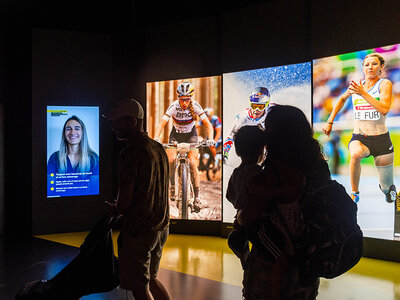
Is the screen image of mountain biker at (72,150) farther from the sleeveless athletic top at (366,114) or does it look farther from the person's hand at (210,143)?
the sleeveless athletic top at (366,114)

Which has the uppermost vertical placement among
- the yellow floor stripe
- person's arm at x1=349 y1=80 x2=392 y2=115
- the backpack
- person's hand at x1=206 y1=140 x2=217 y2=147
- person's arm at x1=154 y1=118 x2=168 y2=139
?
person's arm at x1=349 y1=80 x2=392 y2=115

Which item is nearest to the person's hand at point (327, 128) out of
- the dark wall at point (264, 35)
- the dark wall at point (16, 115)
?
the dark wall at point (264, 35)

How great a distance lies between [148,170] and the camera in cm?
271

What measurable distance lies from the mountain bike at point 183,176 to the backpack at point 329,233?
5.28 m

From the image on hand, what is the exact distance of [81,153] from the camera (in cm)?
731

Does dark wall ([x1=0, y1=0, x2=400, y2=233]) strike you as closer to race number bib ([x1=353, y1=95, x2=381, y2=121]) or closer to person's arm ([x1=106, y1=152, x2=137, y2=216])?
race number bib ([x1=353, y1=95, x2=381, y2=121])

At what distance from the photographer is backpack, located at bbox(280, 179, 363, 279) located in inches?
60.9

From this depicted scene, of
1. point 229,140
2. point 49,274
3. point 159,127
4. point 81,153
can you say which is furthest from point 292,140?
point 81,153

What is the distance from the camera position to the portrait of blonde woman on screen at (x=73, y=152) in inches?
283

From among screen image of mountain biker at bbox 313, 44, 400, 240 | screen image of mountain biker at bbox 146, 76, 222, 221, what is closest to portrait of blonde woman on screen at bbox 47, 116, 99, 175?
screen image of mountain biker at bbox 146, 76, 222, 221

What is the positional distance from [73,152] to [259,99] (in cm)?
316

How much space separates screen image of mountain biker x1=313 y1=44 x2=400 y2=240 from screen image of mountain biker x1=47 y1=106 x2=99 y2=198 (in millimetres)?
3789

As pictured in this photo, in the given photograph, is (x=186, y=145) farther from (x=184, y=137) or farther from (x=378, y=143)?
(x=378, y=143)

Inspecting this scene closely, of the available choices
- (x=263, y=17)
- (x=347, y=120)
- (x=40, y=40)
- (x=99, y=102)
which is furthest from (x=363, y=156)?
(x=40, y=40)
